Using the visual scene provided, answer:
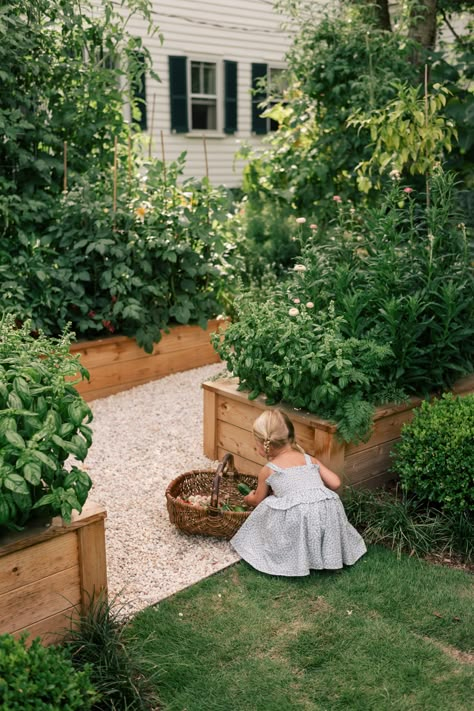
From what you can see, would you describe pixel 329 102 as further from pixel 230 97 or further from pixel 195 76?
pixel 195 76

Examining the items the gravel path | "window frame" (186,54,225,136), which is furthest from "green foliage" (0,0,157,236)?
"window frame" (186,54,225,136)

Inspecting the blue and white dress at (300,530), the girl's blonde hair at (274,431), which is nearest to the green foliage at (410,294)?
the girl's blonde hair at (274,431)

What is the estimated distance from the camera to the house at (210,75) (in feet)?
36.9

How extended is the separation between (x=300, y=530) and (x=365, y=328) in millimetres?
1446

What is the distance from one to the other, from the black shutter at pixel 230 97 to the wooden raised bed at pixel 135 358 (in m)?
6.90

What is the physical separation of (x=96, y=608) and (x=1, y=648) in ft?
2.38

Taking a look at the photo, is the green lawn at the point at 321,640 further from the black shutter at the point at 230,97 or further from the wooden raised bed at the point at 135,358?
the black shutter at the point at 230,97

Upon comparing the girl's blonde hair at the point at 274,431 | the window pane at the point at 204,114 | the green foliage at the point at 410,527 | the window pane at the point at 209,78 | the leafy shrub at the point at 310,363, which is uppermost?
the window pane at the point at 209,78

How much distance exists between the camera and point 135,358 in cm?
577

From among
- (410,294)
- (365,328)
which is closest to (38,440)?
(365,328)

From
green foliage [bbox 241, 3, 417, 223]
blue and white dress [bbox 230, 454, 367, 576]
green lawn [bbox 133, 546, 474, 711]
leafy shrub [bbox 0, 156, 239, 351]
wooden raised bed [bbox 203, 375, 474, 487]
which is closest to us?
green lawn [bbox 133, 546, 474, 711]

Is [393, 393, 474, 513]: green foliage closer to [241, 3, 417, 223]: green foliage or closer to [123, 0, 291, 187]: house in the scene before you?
[241, 3, 417, 223]: green foliage

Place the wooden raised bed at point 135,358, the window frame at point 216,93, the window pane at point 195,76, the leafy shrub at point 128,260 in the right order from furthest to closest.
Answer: the window pane at point 195,76
the window frame at point 216,93
the wooden raised bed at point 135,358
the leafy shrub at point 128,260

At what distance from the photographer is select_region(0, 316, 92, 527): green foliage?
Answer: 231 cm
